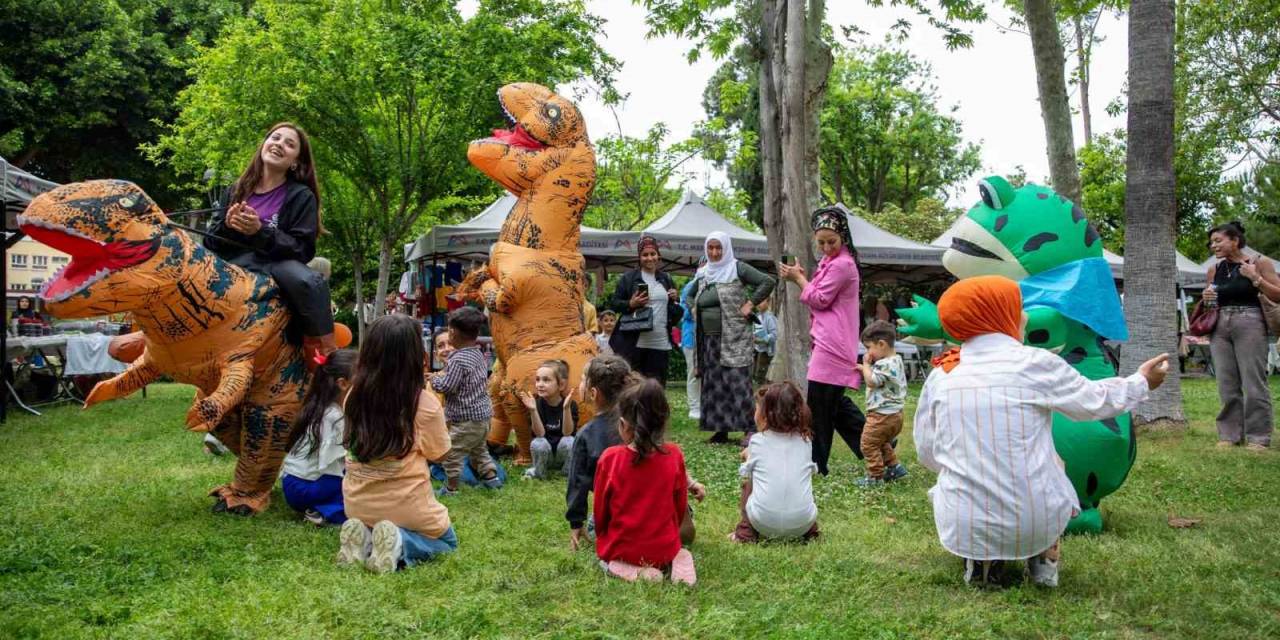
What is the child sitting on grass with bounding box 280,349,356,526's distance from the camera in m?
4.75

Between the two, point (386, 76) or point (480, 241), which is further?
point (386, 76)

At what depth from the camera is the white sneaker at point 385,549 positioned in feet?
12.5

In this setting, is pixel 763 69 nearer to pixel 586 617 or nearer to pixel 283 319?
pixel 283 319

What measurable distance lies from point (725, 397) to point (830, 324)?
1.84m

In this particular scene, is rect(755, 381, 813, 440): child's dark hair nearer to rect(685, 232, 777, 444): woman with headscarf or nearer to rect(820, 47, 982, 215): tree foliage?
rect(685, 232, 777, 444): woman with headscarf

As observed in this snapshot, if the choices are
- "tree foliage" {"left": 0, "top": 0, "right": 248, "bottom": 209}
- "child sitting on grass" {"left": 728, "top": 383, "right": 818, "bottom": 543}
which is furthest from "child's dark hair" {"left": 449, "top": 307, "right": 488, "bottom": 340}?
"tree foliage" {"left": 0, "top": 0, "right": 248, "bottom": 209}

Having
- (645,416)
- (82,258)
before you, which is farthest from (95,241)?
(645,416)

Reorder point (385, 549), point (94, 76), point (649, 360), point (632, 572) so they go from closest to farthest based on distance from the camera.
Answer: point (632, 572) < point (385, 549) < point (649, 360) < point (94, 76)

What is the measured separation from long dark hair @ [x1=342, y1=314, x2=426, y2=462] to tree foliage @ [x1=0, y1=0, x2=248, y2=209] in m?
15.8

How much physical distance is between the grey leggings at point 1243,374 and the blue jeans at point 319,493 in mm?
6936

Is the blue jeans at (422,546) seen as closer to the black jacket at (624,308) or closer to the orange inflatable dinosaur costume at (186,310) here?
the orange inflatable dinosaur costume at (186,310)

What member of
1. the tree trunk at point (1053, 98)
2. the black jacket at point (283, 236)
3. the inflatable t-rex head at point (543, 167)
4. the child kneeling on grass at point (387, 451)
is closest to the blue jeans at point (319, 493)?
the child kneeling on grass at point (387, 451)

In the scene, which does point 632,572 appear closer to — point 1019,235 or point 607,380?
point 607,380

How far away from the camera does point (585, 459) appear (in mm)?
4266
